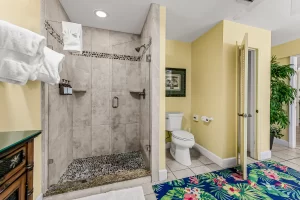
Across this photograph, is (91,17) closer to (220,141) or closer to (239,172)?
(220,141)

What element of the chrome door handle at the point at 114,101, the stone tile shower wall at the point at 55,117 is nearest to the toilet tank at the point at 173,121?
the chrome door handle at the point at 114,101

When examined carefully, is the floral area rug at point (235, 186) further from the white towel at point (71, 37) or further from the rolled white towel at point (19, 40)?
the white towel at point (71, 37)

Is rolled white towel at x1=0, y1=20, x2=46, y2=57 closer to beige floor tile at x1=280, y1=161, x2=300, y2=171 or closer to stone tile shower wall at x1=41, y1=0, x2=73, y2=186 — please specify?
stone tile shower wall at x1=41, y1=0, x2=73, y2=186

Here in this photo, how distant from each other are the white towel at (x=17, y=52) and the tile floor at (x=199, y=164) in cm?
167

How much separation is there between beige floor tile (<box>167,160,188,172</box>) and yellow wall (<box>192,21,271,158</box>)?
666mm

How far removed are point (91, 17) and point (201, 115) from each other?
264 centimetres

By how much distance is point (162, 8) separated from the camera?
5.84 ft

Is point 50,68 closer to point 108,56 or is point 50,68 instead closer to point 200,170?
point 108,56

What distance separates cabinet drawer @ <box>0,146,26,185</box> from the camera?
27.7 inches

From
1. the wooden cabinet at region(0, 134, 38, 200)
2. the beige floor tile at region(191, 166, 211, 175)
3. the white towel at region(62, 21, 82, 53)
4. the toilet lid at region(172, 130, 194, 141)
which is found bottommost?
the beige floor tile at region(191, 166, 211, 175)

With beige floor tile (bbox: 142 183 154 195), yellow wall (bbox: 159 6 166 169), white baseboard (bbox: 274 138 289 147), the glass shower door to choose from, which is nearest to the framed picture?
the glass shower door

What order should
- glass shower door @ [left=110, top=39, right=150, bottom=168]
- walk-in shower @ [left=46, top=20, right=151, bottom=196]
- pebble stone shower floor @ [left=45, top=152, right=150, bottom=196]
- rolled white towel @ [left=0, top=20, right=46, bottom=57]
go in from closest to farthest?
rolled white towel @ [left=0, top=20, right=46, bottom=57], pebble stone shower floor @ [left=45, top=152, right=150, bottom=196], walk-in shower @ [left=46, top=20, right=151, bottom=196], glass shower door @ [left=110, top=39, right=150, bottom=168]

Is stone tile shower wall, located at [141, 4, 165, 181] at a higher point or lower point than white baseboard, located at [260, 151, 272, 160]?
higher

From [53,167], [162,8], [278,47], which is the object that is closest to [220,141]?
[162,8]
